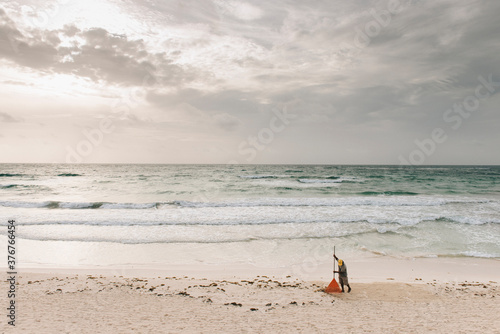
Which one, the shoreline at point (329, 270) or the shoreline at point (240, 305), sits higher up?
the shoreline at point (240, 305)

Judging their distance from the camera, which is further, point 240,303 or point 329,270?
point 329,270

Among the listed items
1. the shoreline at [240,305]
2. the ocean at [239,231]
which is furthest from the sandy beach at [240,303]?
the ocean at [239,231]

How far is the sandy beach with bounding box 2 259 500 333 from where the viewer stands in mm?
5699

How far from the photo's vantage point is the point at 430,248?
12164 millimetres

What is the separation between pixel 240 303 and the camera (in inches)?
268

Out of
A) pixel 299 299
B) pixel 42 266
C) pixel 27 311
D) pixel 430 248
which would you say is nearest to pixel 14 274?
pixel 42 266

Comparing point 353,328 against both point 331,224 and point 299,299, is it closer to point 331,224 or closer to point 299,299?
point 299,299

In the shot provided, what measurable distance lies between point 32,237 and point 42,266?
448cm

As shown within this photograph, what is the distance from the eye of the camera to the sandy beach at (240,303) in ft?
18.7

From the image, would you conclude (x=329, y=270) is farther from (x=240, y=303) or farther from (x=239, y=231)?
(x=239, y=231)

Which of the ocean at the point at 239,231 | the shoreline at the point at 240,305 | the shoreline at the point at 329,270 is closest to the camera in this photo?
the shoreline at the point at 240,305

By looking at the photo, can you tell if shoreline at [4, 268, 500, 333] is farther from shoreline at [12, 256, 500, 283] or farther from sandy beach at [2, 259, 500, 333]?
shoreline at [12, 256, 500, 283]

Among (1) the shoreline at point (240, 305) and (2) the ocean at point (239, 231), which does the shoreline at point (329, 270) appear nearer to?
(1) the shoreline at point (240, 305)

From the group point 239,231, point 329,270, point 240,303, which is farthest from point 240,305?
point 239,231
